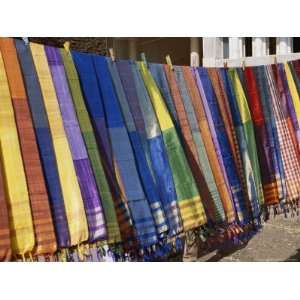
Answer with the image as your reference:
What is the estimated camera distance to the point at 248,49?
1.86m

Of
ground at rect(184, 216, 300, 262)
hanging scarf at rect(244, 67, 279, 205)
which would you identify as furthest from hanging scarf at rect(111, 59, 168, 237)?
ground at rect(184, 216, 300, 262)

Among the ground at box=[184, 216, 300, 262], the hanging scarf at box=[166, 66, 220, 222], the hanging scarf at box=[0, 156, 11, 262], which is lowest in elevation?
the ground at box=[184, 216, 300, 262]

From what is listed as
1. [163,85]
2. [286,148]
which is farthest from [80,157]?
[286,148]

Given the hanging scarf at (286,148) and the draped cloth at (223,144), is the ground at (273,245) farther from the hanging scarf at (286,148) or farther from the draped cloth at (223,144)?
the draped cloth at (223,144)

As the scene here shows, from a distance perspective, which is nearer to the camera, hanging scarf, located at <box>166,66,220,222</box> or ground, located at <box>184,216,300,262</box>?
hanging scarf, located at <box>166,66,220,222</box>

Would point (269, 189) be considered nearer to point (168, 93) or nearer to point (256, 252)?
point (168, 93)

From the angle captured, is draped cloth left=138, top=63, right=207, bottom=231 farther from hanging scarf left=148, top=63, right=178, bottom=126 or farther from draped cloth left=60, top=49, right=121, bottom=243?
draped cloth left=60, top=49, right=121, bottom=243

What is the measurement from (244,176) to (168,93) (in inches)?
15.8

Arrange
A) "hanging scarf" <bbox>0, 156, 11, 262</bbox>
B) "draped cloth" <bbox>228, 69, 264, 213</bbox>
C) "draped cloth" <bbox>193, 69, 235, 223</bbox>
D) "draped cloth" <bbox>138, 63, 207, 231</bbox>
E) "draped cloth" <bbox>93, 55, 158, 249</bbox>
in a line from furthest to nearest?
"draped cloth" <bbox>228, 69, 264, 213</bbox>
"draped cloth" <bbox>193, 69, 235, 223</bbox>
"draped cloth" <bbox>138, 63, 207, 231</bbox>
"draped cloth" <bbox>93, 55, 158, 249</bbox>
"hanging scarf" <bbox>0, 156, 11, 262</bbox>

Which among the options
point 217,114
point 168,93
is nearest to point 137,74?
point 168,93

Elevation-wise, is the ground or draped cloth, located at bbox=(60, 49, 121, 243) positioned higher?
draped cloth, located at bbox=(60, 49, 121, 243)

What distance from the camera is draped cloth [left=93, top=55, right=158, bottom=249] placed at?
49.6 inches

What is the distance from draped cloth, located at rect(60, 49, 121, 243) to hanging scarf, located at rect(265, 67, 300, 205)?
745mm

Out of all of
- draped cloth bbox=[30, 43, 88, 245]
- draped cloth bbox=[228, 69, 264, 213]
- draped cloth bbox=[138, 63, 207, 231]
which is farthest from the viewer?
draped cloth bbox=[228, 69, 264, 213]
